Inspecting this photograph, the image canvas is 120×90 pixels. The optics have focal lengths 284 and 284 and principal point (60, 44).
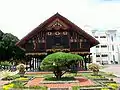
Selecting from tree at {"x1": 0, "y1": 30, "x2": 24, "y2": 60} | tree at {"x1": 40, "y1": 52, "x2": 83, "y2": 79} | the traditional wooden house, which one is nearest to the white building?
tree at {"x1": 0, "y1": 30, "x2": 24, "y2": 60}

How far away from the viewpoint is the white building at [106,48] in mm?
91562

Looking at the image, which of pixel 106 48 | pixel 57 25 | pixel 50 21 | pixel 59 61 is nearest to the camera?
pixel 59 61

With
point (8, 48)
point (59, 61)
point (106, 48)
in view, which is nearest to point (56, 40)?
point (59, 61)

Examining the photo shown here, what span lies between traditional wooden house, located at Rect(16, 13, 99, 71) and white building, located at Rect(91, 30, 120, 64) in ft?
162

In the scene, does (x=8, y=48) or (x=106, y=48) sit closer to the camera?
(x=8, y=48)

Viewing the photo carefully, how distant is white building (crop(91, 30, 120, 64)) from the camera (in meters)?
91.6

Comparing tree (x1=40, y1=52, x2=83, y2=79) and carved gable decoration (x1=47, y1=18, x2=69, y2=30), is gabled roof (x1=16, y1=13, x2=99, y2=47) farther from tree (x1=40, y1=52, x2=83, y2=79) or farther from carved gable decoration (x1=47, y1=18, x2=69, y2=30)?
tree (x1=40, y1=52, x2=83, y2=79)

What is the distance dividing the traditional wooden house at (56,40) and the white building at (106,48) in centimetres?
4928

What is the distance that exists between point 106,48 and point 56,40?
52149 millimetres

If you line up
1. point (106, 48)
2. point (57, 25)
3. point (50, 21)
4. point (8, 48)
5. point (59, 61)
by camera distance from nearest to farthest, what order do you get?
1. point (59, 61)
2. point (50, 21)
3. point (57, 25)
4. point (8, 48)
5. point (106, 48)

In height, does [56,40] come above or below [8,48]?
below

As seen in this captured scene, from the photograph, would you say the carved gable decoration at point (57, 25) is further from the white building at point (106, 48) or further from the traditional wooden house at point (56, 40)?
the white building at point (106, 48)

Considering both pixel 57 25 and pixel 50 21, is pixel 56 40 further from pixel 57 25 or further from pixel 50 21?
pixel 50 21

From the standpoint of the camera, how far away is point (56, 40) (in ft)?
139
